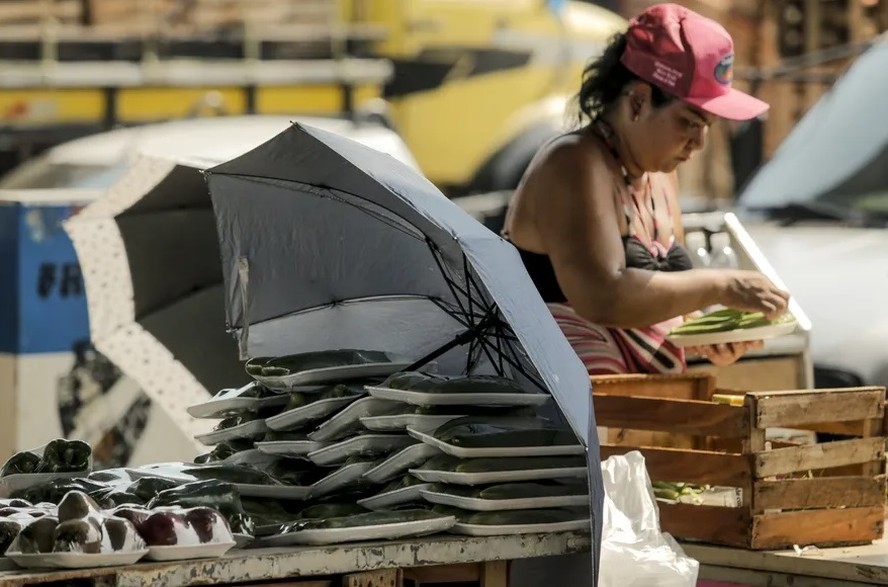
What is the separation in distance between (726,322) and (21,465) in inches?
75.4

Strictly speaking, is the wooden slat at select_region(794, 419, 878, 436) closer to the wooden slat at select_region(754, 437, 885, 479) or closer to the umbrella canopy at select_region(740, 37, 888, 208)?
the wooden slat at select_region(754, 437, 885, 479)

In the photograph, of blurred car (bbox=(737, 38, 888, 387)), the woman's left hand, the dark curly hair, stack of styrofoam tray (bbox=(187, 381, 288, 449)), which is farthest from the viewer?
blurred car (bbox=(737, 38, 888, 387))

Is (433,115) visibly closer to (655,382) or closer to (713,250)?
(713,250)

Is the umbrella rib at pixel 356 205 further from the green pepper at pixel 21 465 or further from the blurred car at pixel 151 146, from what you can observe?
the blurred car at pixel 151 146

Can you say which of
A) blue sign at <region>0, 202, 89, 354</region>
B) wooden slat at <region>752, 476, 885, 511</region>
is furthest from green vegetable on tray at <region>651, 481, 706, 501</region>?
blue sign at <region>0, 202, 89, 354</region>

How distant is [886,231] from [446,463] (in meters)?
4.15

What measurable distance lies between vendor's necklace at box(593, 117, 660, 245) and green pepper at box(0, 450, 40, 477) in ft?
5.64

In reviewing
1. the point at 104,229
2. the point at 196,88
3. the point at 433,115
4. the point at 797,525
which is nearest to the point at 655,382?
the point at 797,525

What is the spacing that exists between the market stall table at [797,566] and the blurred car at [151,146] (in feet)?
17.6

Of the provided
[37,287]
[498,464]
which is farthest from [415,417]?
[37,287]

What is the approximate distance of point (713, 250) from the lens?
19.7 feet

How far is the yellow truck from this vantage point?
11969 millimetres

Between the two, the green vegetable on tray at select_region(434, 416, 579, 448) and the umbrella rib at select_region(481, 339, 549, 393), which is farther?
the umbrella rib at select_region(481, 339, 549, 393)

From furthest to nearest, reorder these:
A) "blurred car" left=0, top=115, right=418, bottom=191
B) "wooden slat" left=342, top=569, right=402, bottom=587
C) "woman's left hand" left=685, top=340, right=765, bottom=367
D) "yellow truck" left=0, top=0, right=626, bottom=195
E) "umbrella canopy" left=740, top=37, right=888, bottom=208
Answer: "yellow truck" left=0, top=0, right=626, bottom=195
"blurred car" left=0, top=115, right=418, bottom=191
"umbrella canopy" left=740, top=37, right=888, bottom=208
"woman's left hand" left=685, top=340, right=765, bottom=367
"wooden slat" left=342, top=569, right=402, bottom=587
